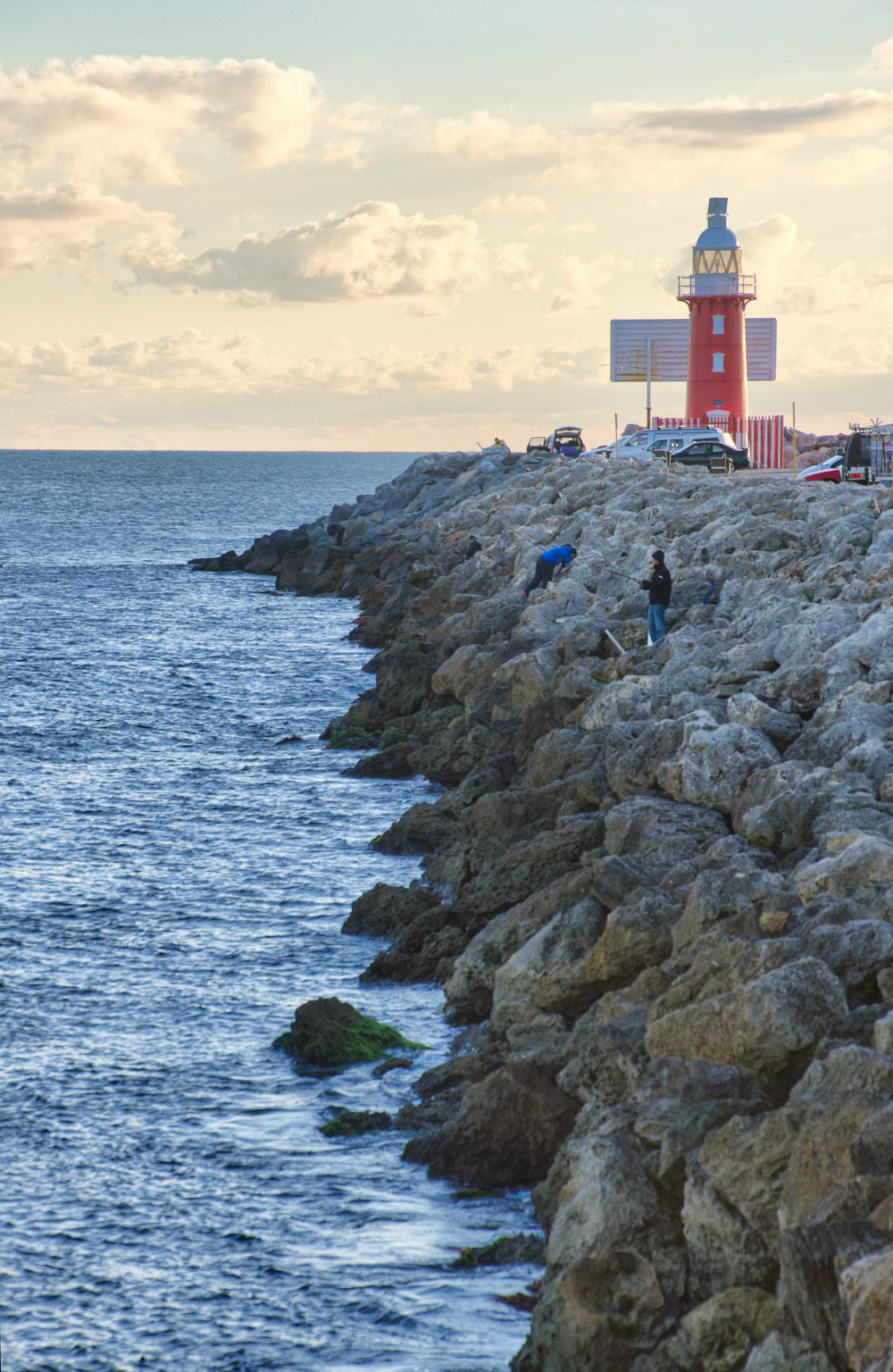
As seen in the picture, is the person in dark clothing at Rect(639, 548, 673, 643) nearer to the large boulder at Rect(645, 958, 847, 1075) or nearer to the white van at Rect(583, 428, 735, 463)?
the large boulder at Rect(645, 958, 847, 1075)

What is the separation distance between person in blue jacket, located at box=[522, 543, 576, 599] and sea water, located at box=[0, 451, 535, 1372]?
4.78m

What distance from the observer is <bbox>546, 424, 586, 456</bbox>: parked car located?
6575cm

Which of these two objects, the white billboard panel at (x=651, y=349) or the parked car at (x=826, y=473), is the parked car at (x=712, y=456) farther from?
the white billboard panel at (x=651, y=349)

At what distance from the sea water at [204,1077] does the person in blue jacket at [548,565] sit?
4777mm

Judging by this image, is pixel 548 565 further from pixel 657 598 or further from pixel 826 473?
pixel 826 473

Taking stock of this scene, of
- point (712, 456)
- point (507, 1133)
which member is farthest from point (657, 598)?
point (712, 456)

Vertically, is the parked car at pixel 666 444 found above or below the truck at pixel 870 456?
above

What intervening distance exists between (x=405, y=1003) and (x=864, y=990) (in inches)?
219

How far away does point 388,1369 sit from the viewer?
8750 mm

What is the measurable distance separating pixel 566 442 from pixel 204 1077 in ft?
183

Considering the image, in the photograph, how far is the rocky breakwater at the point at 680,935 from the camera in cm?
773

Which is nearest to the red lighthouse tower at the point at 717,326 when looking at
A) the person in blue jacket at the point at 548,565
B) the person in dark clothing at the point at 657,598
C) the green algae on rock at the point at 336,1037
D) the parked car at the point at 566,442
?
the parked car at the point at 566,442

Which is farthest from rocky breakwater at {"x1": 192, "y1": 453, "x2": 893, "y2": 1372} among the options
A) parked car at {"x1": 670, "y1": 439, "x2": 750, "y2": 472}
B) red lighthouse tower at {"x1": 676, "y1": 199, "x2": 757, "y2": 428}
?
red lighthouse tower at {"x1": 676, "y1": 199, "x2": 757, "y2": 428}

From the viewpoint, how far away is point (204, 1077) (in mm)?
12906
